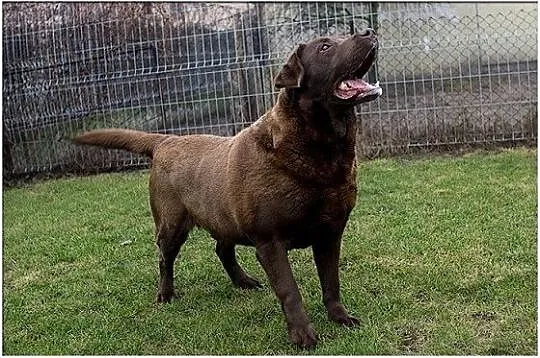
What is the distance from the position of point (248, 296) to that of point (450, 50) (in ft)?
15.3

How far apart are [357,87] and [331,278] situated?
0.94m

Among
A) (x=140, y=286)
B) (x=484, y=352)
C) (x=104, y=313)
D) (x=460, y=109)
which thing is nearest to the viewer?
(x=484, y=352)

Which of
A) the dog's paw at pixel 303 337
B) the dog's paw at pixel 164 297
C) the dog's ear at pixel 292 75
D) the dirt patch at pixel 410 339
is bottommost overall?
the dog's paw at pixel 164 297

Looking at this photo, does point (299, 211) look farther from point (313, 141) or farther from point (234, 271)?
point (234, 271)

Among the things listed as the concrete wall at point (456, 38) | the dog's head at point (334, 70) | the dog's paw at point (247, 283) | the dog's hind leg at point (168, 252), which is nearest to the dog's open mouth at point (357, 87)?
the dog's head at point (334, 70)

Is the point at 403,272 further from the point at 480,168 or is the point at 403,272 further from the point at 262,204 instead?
the point at 480,168

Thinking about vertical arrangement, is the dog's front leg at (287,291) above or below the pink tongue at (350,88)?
below

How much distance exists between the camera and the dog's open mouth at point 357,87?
290 cm

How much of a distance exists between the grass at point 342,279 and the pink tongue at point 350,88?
1.04 m

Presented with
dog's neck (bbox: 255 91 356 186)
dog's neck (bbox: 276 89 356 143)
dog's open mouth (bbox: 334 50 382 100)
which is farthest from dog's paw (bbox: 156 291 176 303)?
dog's open mouth (bbox: 334 50 382 100)

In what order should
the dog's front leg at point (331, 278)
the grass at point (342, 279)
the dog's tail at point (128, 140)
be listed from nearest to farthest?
the grass at point (342, 279)
the dog's front leg at point (331, 278)
the dog's tail at point (128, 140)

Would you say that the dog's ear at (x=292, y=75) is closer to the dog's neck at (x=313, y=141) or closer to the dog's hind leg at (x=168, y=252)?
the dog's neck at (x=313, y=141)

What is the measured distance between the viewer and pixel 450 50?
755cm

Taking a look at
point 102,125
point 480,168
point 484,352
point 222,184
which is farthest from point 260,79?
point 484,352
